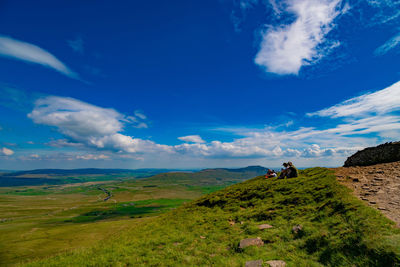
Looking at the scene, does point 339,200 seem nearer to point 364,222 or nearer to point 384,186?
point 364,222

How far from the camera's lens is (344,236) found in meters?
9.99

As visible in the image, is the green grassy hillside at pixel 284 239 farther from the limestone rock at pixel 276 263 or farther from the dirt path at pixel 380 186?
the dirt path at pixel 380 186

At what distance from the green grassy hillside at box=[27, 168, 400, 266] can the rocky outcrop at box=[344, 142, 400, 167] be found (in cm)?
997

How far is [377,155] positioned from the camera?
24844mm

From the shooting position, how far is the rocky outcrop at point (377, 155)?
2325cm

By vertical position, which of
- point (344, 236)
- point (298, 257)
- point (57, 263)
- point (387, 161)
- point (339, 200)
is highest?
point (387, 161)

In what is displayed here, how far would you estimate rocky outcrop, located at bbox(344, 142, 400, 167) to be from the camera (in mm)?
23250

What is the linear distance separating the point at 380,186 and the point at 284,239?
1186cm

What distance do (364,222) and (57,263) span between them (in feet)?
71.8

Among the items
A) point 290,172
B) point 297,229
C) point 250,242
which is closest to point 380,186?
point 297,229

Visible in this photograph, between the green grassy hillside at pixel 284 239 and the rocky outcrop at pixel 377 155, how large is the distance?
9.97m

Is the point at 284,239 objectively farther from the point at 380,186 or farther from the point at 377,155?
the point at 377,155

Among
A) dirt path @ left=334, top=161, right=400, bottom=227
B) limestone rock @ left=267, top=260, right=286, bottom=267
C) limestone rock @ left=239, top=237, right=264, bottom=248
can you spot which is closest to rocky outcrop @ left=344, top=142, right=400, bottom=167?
dirt path @ left=334, top=161, right=400, bottom=227

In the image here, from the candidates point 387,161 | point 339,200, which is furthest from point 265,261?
point 387,161
